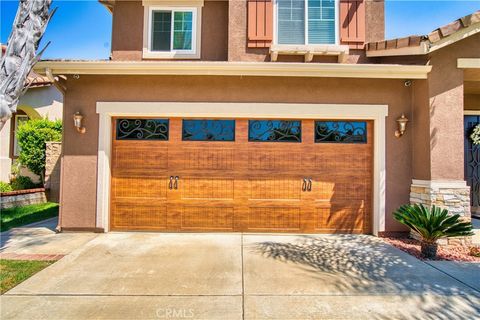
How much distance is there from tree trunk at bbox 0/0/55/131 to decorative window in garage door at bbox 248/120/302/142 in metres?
4.16

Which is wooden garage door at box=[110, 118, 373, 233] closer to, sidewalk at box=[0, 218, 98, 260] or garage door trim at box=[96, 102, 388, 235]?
garage door trim at box=[96, 102, 388, 235]

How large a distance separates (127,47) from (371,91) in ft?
19.8

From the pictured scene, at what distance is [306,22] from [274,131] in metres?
2.79

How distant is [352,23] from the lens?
6691 mm

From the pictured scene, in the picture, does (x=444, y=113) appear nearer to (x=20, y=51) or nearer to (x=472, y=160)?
(x=472, y=160)

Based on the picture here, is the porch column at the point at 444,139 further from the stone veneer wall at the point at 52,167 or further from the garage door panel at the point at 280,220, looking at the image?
the stone veneer wall at the point at 52,167

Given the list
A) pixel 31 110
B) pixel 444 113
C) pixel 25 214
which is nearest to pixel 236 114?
pixel 444 113

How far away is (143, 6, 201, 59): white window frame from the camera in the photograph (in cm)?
697

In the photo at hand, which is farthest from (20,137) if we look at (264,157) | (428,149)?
(428,149)

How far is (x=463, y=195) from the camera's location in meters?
5.56

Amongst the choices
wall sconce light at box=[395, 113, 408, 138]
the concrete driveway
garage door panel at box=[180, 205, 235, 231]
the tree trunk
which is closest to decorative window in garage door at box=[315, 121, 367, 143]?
wall sconce light at box=[395, 113, 408, 138]

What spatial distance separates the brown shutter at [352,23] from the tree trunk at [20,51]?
6037 millimetres

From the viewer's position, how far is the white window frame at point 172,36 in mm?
6973

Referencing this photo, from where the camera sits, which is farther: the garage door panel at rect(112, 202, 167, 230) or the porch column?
the garage door panel at rect(112, 202, 167, 230)
